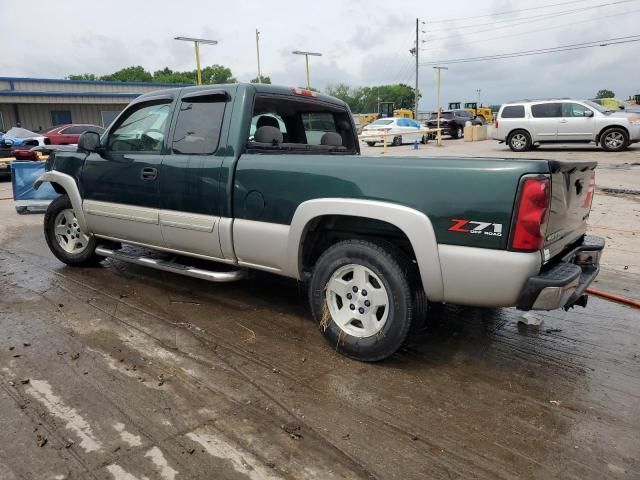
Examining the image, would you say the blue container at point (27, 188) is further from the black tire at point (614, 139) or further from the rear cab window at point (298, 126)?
the black tire at point (614, 139)

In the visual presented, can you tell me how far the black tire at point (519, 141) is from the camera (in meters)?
19.3

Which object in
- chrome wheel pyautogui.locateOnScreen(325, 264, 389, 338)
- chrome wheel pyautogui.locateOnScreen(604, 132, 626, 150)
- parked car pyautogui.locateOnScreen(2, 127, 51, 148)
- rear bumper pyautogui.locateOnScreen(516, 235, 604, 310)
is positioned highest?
parked car pyautogui.locateOnScreen(2, 127, 51, 148)

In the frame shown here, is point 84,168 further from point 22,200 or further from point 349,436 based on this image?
point 22,200

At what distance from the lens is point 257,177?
3.82 m

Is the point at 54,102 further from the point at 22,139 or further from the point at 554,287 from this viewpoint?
the point at 554,287

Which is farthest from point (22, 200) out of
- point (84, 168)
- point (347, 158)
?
point (347, 158)

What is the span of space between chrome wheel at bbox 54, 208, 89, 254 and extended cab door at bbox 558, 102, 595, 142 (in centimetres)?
1750

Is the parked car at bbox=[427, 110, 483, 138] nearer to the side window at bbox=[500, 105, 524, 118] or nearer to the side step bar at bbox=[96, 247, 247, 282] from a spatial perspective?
the side window at bbox=[500, 105, 524, 118]

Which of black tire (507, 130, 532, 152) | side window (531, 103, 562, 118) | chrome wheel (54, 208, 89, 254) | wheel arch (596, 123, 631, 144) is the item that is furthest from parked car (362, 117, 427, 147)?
chrome wheel (54, 208, 89, 254)

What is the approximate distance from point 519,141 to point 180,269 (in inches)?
705

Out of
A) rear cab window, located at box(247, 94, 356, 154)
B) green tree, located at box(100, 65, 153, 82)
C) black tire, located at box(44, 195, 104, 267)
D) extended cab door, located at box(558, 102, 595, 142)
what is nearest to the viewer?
rear cab window, located at box(247, 94, 356, 154)

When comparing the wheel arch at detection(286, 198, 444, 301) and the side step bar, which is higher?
the wheel arch at detection(286, 198, 444, 301)

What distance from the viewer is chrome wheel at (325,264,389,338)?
11.2 ft

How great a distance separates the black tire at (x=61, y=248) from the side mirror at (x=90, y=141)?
0.93m
